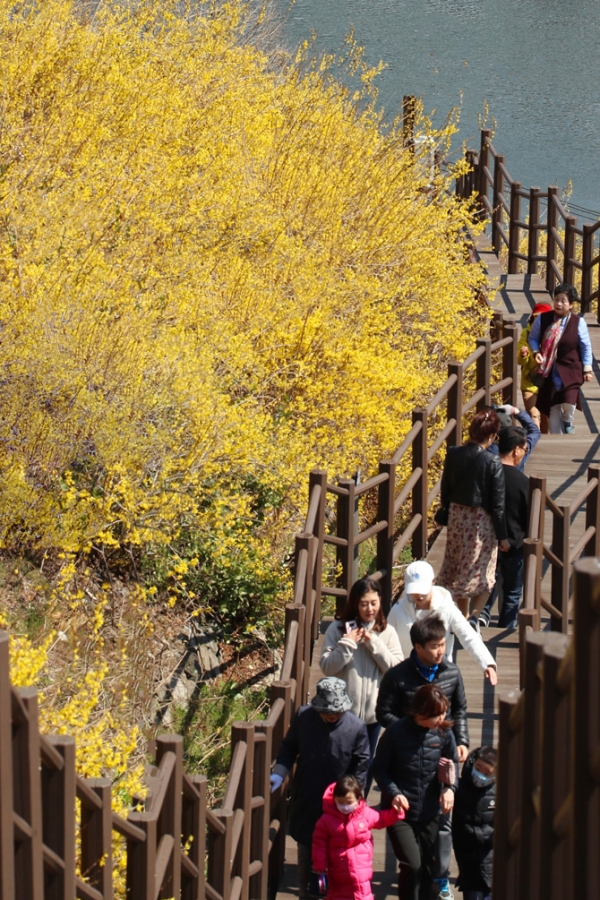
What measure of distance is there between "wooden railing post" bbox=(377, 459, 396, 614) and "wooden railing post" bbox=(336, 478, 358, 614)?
168 millimetres

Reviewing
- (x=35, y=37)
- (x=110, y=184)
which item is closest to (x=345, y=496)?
(x=110, y=184)

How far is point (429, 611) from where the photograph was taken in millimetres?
5555

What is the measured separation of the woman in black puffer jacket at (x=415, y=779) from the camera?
15.5 ft

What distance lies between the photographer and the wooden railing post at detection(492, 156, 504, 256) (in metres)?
14.3

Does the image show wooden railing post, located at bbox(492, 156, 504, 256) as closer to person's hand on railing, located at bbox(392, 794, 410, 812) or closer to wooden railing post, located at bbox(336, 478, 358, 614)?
wooden railing post, located at bbox(336, 478, 358, 614)

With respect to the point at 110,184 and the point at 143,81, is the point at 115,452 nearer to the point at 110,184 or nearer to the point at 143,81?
the point at 110,184

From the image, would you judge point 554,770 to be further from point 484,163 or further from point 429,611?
point 484,163

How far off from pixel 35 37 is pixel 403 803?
8.45 m

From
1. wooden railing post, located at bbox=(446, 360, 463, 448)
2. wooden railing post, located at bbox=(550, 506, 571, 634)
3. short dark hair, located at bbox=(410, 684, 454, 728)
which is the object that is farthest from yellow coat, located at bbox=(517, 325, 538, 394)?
short dark hair, located at bbox=(410, 684, 454, 728)

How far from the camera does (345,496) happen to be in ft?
22.1

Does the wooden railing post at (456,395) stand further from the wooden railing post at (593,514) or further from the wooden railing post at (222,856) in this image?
the wooden railing post at (222,856)

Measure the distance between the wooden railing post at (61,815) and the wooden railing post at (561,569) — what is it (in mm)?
4297

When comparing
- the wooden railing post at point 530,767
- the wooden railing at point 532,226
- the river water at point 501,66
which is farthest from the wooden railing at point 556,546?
the river water at point 501,66

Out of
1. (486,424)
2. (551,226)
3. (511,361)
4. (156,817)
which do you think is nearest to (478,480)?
(486,424)
